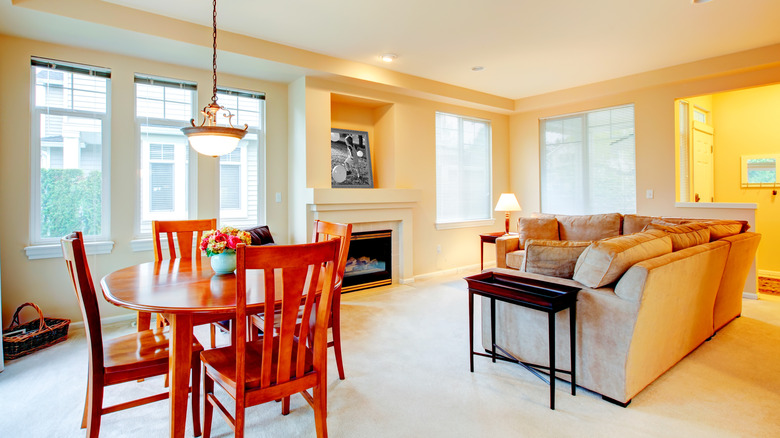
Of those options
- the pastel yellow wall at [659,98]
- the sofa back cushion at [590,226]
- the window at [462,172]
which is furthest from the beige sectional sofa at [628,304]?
the window at [462,172]

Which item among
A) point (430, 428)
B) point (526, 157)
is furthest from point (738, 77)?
point (430, 428)

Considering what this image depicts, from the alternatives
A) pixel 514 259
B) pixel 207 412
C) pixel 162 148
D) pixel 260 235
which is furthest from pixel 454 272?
pixel 207 412

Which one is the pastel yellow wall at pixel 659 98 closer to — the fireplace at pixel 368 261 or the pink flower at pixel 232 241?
the fireplace at pixel 368 261

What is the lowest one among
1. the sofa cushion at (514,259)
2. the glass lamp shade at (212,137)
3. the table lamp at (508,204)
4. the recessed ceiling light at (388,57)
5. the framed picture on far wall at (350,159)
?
the sofa cushion at (514,259)

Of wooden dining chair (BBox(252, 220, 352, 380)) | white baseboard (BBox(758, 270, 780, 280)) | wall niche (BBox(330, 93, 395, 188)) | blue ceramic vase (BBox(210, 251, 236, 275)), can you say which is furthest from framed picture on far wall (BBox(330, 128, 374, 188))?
white baseboard (BBox(758, 270, 780, 280))

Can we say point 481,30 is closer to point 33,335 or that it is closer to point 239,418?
point 239,418

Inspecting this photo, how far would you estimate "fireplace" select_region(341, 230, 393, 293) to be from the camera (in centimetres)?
468

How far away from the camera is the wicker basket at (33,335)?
2758 mm

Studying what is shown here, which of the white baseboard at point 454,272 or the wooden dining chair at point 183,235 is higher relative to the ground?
the wooden dining chair at point 183,235

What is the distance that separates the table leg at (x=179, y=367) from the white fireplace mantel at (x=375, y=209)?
2533mm

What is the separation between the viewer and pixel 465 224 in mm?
5848

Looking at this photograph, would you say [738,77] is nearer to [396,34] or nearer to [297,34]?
[396,34]

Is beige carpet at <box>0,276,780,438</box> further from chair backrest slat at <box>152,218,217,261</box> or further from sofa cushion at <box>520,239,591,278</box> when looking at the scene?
chair backrest slat at <box>152,218,217,261</box>

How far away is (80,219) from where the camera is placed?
3.38 meters
